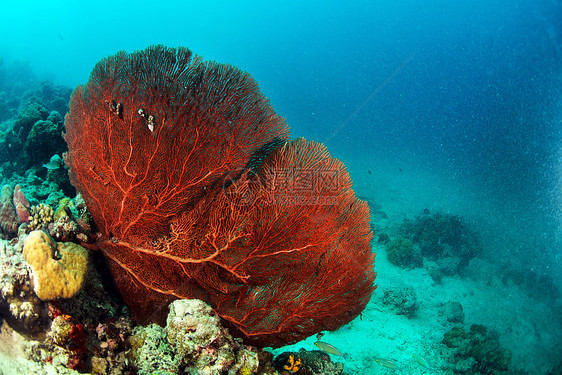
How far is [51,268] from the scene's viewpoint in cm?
289

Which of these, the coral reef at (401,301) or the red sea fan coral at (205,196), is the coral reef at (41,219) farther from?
the coral reef at (401,301)

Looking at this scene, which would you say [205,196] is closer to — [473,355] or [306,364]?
[306,364]

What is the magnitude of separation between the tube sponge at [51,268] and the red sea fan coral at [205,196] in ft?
1.77

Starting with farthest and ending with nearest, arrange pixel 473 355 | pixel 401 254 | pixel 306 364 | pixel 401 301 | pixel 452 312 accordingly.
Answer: pixel 401 254 < pixel 452 312 < pixel 401 301 < pixel 473 355 < pixel 306 364

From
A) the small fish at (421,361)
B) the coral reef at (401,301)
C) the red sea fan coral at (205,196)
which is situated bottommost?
the red sea fan coral at (205,196)

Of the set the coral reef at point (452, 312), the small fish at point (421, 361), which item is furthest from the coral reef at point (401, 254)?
the small fish at point (421, 361)

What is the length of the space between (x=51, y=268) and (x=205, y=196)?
1.68 metres

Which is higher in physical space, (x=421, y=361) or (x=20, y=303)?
(x=421, y=361)

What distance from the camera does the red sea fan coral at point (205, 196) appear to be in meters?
3.46

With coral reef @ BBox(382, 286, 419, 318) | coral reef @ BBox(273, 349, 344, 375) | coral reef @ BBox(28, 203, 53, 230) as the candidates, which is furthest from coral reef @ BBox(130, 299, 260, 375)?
coral reef @ BBox(382, 286, 419, 318)

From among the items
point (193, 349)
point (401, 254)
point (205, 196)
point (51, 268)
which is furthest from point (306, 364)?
point (401, 254)

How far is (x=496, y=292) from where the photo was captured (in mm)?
13930

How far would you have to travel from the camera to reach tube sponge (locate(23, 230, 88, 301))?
2.82 metres

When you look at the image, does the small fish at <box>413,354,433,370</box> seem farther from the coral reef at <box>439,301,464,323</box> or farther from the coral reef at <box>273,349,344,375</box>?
the coral reef at <box>439,301,464,323</box>
